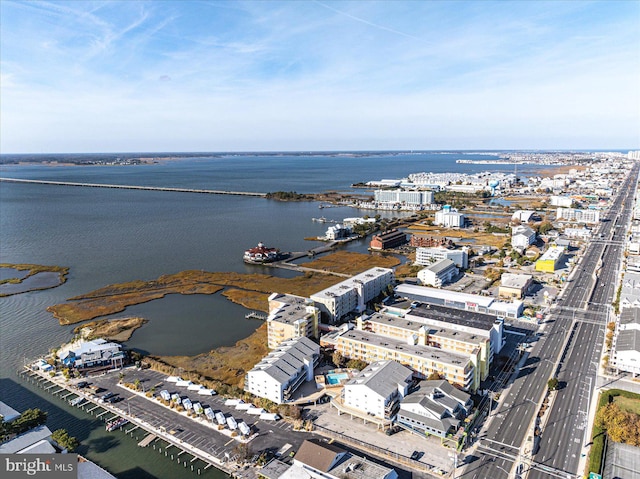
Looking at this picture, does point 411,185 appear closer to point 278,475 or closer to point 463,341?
point 463,341

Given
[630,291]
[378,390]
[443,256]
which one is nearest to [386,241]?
[443,256]

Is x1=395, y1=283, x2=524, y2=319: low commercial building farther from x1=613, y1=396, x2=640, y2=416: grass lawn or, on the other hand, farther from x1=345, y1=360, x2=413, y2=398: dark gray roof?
x1=345, y1=360, x2=413, y2=398: dark gray roof

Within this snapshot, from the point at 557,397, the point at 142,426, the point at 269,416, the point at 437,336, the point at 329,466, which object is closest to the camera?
the point at 329,466

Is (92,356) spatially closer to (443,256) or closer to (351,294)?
(351,294)

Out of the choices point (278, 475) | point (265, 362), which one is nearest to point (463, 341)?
point (265, 362)

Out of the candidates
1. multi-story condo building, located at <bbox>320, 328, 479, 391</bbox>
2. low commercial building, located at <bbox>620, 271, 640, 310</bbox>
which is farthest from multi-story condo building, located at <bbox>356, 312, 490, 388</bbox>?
low commercial building, located at <bbox>620, 271, 640, 310</bbox>

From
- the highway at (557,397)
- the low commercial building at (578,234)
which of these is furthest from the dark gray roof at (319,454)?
the low commercial building at (578,234)
